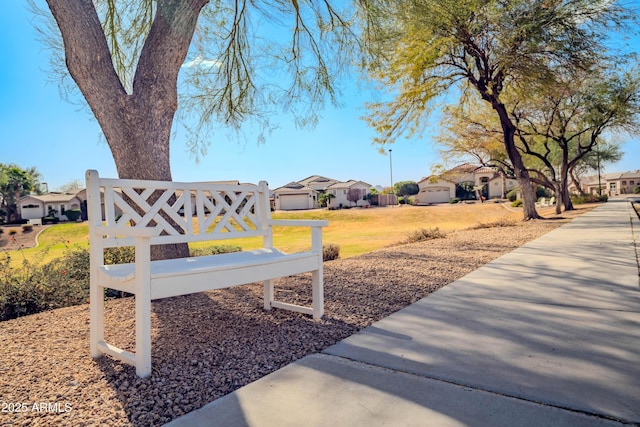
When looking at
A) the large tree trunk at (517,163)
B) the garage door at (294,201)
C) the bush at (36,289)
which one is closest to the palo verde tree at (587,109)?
the large tree trunk at (517,163)

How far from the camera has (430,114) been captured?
1382 centimetres

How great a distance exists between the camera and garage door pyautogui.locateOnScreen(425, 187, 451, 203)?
4922cm

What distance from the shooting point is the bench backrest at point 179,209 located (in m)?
2.88

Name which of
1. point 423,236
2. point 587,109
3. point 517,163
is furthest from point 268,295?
point 587,109

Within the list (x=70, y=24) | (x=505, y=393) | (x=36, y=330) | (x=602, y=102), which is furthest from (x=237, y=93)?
(x=602, y=102)

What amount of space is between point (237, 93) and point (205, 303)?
16.0 feet

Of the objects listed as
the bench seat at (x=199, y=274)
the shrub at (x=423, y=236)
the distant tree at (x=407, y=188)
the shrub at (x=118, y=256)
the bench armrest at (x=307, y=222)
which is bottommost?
the shrub at (x=423, y=236)

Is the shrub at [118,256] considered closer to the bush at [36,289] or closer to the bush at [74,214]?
the bush at [36,289]

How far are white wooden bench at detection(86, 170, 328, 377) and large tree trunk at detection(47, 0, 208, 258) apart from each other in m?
0.51

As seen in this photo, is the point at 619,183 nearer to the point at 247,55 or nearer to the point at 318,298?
the point at 247,55

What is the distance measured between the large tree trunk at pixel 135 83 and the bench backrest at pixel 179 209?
51 cm

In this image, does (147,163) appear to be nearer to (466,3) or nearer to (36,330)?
(36,330)

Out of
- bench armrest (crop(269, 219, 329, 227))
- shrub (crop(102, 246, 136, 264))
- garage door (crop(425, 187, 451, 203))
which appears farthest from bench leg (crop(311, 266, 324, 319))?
garage door (crop(425, 187, 451, 203))

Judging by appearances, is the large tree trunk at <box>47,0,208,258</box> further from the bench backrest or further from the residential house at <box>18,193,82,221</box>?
the residential house at <box>18,193,82,221</box>
